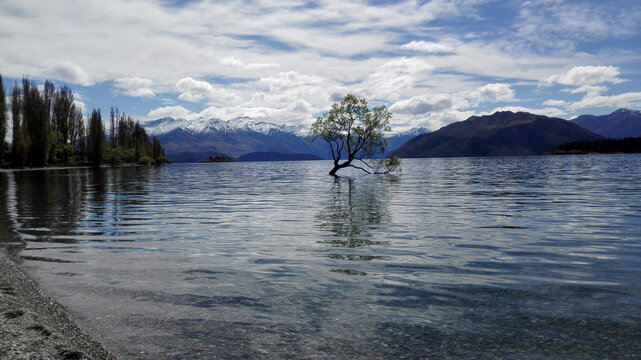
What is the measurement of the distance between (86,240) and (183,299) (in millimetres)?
9257

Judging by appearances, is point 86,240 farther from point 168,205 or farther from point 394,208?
point 394,208

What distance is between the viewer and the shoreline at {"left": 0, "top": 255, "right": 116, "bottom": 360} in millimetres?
5965

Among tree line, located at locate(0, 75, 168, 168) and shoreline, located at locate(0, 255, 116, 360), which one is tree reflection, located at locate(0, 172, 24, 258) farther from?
tree line, located at locate(0, 75, 168, 168)

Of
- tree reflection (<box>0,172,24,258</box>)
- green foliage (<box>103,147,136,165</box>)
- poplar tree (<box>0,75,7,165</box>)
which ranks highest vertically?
poplar tree (<box>0,75,7,165</box>)

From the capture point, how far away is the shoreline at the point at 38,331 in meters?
5.96

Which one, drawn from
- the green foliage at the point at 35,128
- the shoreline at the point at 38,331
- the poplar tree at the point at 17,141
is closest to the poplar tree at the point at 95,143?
the green foliage at the point at 35,128

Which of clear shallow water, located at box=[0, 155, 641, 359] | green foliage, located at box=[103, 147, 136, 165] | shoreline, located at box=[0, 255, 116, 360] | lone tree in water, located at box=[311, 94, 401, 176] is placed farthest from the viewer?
green foliage, located at box=[103, 147, 136, 165]

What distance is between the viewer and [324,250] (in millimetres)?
13820

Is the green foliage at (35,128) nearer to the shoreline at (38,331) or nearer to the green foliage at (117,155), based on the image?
the green foliage at (117,155)

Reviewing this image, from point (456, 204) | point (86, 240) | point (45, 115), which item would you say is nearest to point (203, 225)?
point (86, 240)

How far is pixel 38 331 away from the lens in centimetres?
666

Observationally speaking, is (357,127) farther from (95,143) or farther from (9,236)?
(95,143)

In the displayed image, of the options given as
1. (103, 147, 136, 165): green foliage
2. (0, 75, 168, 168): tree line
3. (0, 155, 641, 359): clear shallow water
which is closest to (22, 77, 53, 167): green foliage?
(0, 75, 168, 168): tree line

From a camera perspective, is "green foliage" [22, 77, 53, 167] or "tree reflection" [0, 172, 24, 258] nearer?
"tree reflection" [0, 172, 24, 258]
